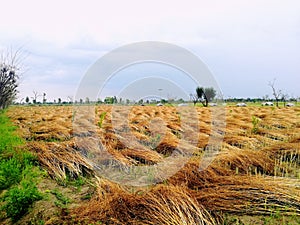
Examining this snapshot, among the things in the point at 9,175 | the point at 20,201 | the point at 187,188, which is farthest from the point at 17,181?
the point at 187,188

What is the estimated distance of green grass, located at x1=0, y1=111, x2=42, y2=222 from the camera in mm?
3330

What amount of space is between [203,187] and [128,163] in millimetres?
1601

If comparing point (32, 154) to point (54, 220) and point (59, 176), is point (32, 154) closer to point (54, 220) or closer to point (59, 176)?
point (59, 176)

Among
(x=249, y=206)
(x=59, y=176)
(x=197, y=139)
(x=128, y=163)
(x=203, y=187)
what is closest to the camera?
(x=249, y=206)

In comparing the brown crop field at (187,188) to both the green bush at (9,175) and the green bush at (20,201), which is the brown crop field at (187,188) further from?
the green bush at (9,175)

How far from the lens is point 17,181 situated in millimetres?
4207

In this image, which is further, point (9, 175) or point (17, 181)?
point (9, 175)

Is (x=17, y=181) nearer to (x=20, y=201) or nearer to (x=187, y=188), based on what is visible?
(x=20, y=201)

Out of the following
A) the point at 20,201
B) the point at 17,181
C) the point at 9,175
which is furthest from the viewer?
the point at 9,175

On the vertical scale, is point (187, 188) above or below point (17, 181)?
above

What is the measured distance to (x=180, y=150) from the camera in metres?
5.68

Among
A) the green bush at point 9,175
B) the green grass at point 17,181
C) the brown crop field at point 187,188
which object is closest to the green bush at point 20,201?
the green grass at point 17,181

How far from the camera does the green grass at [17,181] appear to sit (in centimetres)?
333

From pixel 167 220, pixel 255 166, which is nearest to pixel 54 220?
pixel 167 220
